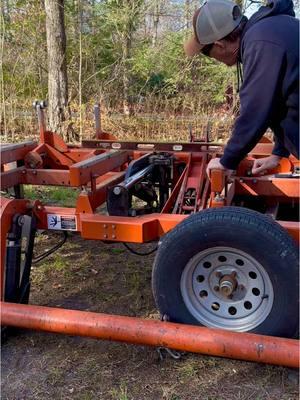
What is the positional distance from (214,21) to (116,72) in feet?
36.6

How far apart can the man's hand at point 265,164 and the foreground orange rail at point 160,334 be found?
1505mm

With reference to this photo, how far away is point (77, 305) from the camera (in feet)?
11.6

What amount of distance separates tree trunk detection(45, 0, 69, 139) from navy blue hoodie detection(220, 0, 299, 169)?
809 centimetres

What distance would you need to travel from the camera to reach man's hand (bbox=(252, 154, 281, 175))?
3.41 meters

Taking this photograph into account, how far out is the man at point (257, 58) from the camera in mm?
2418

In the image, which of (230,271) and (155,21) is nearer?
(230,271)

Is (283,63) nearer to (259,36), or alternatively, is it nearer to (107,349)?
(259,36)

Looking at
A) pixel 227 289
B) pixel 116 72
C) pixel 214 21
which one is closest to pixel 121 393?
pixel 227 289

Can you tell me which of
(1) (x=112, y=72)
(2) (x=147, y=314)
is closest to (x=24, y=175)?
(2) (x=147, y=314)

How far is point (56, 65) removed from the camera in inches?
413

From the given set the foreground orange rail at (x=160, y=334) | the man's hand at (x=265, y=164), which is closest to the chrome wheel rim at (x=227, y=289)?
the foreground orange rail at (x=160, y=334)

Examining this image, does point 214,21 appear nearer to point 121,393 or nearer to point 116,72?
point 121,393

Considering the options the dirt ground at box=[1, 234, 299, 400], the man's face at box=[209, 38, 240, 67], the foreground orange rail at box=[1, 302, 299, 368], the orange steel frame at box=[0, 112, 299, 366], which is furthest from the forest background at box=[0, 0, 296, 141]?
the foreground orange rail at box=[1, 302, 299, 368]

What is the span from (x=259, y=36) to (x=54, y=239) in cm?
327
